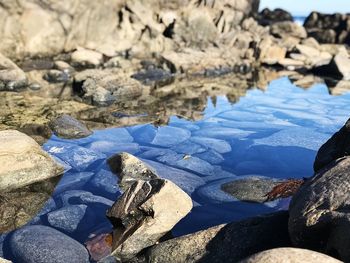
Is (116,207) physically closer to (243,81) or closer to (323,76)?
(243,81)

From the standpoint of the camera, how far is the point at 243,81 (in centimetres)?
2106

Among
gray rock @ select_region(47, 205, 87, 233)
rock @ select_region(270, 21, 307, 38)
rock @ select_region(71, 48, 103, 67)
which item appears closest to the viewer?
gray rock @ select_region(47, 205, 87, 233)

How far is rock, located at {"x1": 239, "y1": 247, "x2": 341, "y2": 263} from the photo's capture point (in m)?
3.11

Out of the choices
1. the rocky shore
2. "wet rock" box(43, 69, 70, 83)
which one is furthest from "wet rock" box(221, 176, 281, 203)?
"wet rock" box(43, 69, 70, 83)

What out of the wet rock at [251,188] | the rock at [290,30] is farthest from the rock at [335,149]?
the rock at [290,30]

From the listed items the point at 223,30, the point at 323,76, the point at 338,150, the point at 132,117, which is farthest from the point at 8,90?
the point at 223,30

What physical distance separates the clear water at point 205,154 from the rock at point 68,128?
0.31 meters

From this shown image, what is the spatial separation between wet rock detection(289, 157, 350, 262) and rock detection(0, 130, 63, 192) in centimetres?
415

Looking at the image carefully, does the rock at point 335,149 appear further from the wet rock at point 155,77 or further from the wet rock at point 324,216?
the wet rock at point 155,77

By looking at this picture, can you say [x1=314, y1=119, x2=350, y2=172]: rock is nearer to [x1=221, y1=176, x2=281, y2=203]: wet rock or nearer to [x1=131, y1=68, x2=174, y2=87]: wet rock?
[x1=221, y1=176, x2=281, y2=203]: wet rock

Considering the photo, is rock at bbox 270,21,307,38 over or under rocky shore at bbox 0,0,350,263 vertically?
over

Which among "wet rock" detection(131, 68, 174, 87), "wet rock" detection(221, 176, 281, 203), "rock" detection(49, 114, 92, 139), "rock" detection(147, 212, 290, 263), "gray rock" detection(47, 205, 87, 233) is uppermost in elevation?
"rock" detection(147, 212, 290, 263)

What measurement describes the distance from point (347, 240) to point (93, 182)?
14.4 feet

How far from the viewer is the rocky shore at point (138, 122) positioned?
4.37m
